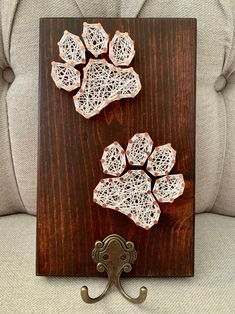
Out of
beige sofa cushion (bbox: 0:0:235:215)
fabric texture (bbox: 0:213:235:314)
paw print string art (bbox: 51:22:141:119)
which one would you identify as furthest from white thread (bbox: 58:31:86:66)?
fabric texture (bbox: 0:213:235:314)

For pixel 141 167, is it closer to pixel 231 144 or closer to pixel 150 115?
pixel 150 115

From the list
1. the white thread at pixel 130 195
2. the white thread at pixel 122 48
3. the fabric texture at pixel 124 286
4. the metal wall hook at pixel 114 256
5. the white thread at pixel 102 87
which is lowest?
the fabric texture at pixel 124 286

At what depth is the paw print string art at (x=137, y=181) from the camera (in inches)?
24.6

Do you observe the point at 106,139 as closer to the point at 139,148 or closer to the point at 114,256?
the point at 139,148

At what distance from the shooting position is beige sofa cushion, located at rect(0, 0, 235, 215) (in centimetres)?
71

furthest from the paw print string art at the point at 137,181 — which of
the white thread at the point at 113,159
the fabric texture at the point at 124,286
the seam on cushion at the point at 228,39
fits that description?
the seam on cushion at the point at 228,39

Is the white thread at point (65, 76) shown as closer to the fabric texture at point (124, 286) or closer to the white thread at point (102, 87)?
the white thread at point (102, 87)

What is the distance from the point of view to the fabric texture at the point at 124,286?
58cm

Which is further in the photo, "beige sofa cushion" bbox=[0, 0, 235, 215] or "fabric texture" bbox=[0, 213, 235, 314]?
"beige sofa cushion" bbox=[0, 0, 235, 215]

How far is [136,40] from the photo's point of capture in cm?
63

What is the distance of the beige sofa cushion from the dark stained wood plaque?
10cm

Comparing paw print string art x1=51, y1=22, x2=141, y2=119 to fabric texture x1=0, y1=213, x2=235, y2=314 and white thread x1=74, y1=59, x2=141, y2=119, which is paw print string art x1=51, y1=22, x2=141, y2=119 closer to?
white thread x1=74, y1=59, x2=141, y2=119

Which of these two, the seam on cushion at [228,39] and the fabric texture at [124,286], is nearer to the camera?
the fabric texture at [124,286]

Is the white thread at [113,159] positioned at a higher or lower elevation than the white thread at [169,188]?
higher
